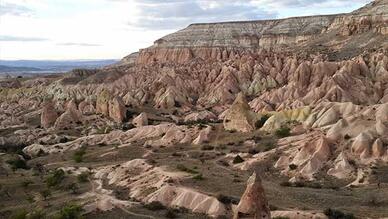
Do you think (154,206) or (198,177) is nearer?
(154,206)

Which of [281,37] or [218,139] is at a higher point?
[281,37]

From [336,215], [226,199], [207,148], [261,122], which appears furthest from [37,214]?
[261,122]

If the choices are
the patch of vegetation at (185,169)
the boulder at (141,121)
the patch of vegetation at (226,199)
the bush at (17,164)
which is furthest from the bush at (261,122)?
the patch of vegetation at (226,199)

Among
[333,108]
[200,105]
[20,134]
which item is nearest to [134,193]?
[333,108]

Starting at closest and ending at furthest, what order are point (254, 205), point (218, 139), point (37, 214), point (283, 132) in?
point (254, 205) → point (37, 214) → point (283, 132) → point (218, 139)

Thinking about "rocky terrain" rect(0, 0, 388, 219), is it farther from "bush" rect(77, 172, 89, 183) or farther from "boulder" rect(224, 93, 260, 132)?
"bush" rect(77, 172, 89, 183)

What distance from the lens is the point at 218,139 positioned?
189 ft

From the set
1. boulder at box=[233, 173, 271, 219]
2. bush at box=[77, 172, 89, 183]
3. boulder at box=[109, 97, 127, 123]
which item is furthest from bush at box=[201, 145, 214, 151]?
boulder at box=[109, 97, 127, 123]

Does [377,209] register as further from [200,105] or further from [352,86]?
[200,105]

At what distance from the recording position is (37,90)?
132m

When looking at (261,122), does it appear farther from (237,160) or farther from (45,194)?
(45,194)

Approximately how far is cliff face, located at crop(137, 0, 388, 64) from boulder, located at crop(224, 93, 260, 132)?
157 ft

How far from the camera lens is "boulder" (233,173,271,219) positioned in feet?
84.0

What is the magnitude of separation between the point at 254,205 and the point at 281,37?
122672 millimetres
